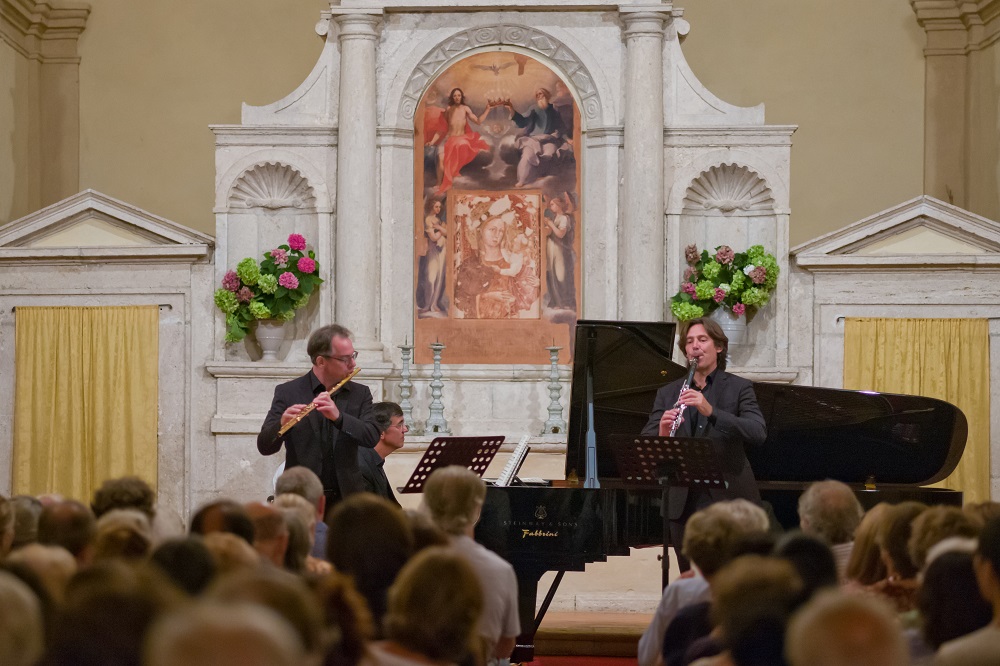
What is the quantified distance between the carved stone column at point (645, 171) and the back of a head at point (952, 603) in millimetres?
7218

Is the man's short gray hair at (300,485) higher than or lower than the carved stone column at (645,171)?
lower

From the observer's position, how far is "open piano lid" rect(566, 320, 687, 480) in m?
7.16

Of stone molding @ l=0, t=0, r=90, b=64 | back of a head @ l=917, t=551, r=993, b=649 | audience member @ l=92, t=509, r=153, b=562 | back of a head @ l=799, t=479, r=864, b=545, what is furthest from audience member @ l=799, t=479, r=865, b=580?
stone molding @ l=0, t=0, r=90, b=64

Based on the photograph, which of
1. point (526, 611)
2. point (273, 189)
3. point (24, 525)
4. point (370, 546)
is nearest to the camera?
point (370, 546)

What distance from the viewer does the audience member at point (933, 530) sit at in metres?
3.87

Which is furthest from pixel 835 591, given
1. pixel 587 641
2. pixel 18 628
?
Answer: pixel 587 641

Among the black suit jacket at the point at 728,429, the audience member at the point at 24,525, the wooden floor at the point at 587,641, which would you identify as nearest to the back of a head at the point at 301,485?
the audience member at the point at 24,525

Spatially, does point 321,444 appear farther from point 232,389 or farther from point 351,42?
point 351,42

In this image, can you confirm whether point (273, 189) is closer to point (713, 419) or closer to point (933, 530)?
point (713, 419)

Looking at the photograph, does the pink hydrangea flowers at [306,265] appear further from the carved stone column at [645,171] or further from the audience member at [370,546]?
the audience member at [370,546]

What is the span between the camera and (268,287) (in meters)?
10.4

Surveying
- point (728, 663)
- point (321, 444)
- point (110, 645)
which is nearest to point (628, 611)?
point (321, 444)

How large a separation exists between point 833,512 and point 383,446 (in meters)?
2.78

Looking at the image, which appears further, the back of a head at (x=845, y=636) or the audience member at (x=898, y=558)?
the audience member at (x=898, y=558)
